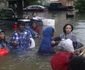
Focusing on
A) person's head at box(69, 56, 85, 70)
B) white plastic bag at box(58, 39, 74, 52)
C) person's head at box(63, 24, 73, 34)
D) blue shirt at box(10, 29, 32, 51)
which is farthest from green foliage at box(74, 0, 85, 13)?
person's head at box(69, 56, 85, 70)

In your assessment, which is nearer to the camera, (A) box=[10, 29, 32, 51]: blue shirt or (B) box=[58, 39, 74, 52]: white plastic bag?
(B) box=[58, 39, 74, 52]: white plastic bag

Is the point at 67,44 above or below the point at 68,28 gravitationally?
below

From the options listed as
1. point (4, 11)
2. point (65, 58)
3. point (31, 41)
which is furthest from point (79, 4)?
point (65, 58)

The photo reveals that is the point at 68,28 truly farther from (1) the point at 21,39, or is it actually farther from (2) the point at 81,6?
(2) the point at 81,6

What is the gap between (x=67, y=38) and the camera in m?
11.5

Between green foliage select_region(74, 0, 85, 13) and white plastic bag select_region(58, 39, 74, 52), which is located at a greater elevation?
white plastic bag select_region(58, 39, 74, 52)

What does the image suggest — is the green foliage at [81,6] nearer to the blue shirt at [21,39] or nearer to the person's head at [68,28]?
the blue shirt at [21,39]

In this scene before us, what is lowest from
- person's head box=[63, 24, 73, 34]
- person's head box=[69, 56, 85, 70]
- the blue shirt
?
the blue shirt

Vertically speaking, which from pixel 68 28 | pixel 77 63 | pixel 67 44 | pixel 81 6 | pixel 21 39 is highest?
pixel 77 63

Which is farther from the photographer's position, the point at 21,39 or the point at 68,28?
the point at 21,39

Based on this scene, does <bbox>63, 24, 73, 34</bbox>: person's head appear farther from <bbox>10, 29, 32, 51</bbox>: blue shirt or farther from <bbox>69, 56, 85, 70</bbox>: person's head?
<bbox>69, 56, 85, 70</bbox>: person's head

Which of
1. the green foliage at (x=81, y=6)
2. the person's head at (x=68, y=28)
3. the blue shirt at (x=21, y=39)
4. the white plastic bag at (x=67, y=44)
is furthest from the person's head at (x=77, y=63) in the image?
the green foliage at (x=81, y=6)

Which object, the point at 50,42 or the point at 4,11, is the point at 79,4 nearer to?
the point at 4,11

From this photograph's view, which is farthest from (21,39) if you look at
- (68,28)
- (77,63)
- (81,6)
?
(81,6)
